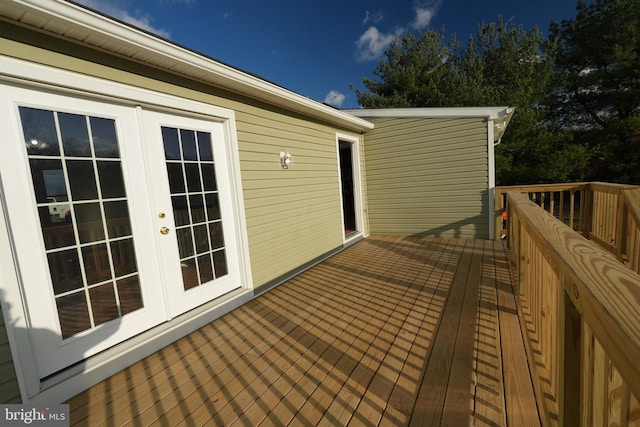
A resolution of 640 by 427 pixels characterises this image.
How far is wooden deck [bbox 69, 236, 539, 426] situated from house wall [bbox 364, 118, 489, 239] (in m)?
2.29

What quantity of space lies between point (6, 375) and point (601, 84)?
663 inches

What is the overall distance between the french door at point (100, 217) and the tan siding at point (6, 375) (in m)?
0.11

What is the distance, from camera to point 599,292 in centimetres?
61

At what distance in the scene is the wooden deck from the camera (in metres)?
1.57

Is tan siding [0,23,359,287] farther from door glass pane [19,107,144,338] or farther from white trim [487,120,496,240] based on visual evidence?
white trim [487,120,496,240]

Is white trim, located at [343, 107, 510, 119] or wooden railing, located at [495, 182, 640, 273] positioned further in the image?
white trim, located at [343, 107, 510, 119]

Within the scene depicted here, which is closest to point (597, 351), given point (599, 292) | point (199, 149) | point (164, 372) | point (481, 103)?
point (599, 292)

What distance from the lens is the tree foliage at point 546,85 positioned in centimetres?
1014

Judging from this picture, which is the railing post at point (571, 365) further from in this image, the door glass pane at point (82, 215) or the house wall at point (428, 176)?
the house wall at point (428, 176)

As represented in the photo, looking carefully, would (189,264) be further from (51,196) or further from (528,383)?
(528,383)

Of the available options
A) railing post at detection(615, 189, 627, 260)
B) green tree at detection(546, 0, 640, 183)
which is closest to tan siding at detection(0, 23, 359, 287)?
railing post at detection(615, 189, 627, 260)

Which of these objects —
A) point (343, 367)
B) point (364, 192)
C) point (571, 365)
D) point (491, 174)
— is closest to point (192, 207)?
point (343, 367)

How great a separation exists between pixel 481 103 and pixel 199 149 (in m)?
11.1

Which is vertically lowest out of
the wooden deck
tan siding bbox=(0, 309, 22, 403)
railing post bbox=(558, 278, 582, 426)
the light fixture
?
the wooden deck
